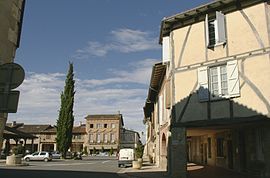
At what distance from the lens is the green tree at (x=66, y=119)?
43812 mm

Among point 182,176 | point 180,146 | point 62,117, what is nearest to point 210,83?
point 180,146

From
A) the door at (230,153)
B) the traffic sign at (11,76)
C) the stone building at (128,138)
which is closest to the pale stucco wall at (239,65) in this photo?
the door at (230,153)

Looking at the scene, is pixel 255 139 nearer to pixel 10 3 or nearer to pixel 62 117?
pixel 10 3

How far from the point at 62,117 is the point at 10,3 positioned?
38.5 metres

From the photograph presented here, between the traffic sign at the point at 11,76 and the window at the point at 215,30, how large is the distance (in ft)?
37.0

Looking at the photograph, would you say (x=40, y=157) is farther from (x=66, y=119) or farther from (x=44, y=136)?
(x=44, y=136)

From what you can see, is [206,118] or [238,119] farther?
[206,118]

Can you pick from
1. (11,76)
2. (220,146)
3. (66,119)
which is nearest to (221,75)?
(220,146)

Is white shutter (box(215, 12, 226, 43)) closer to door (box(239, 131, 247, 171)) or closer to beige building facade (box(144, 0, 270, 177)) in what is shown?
beige building facade (box(144, 0, 270, 177))

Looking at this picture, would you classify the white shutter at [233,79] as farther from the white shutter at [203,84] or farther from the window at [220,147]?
the window at [220,147]

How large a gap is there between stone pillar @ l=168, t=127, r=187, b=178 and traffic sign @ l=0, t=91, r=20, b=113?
11.4 metres

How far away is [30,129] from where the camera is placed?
240 ft

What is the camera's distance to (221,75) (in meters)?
14.5

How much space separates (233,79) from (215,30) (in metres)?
2.60
